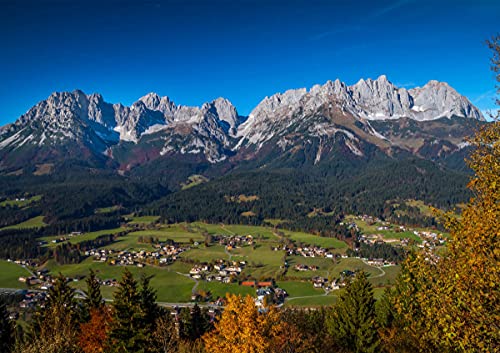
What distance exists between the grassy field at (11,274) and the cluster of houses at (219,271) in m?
58.2

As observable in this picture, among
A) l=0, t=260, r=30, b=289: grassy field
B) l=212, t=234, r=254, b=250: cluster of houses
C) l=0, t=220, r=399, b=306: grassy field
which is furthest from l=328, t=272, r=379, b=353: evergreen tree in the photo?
l=212, t=234, r=254, b=250: cluster of houses

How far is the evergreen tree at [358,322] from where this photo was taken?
42.4 metres

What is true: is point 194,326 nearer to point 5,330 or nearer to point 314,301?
point 5,330

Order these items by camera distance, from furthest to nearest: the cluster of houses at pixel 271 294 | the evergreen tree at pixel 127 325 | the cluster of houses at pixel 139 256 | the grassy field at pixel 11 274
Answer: the cluster of houses at pixel 139 256 → the grassy field at pixel 11 274 → the cluster of houses at pixel 271 294 → the evergreen tree at pixel 127 325

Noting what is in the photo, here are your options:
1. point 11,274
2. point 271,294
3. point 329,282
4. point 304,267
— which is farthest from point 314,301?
point 11,274

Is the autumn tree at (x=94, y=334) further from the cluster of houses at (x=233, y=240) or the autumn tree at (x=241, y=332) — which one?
the cluster of houses at (x=233, y=240)

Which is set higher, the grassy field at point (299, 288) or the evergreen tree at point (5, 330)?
the evergreen tree at point (5, 330)

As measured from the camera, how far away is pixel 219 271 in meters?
Result: 135

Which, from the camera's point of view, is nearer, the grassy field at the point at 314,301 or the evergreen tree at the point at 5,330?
the evergreen tree at the point at 5,330

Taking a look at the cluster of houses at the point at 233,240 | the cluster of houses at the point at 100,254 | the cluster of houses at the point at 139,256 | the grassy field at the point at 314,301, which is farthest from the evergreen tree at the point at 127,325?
the cluster of houses at the point at 233,240

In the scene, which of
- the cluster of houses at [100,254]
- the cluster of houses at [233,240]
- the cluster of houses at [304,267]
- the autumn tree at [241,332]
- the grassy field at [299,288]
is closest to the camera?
the autumn tree at [241,332]

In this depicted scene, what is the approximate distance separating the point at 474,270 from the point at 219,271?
424 ft

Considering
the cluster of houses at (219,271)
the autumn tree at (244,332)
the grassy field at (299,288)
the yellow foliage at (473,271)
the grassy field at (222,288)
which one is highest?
the yellow foliage at (473,271)

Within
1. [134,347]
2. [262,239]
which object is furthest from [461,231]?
[262,239]
